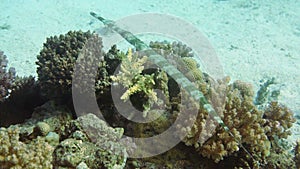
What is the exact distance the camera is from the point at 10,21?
8.95 meters

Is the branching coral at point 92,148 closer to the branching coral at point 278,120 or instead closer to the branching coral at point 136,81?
the branching coral at point 136,81

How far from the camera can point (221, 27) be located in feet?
33.7

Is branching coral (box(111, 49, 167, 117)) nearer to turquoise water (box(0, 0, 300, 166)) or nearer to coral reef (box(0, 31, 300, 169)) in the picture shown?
coral reef (box(0, 31, 300, 169))

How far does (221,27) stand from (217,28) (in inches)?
7.9

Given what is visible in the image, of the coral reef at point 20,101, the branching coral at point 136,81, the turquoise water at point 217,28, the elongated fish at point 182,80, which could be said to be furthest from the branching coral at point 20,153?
the turquoise water at point 217,28

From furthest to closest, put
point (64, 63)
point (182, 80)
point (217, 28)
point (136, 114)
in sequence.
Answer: point (217, 28) < point (182, 80) < point (64, 63) < point (136, 114)

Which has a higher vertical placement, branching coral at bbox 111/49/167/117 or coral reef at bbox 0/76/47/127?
branching coral at bbox 111/49/167/117

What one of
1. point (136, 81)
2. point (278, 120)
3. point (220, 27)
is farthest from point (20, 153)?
point (220, 27)

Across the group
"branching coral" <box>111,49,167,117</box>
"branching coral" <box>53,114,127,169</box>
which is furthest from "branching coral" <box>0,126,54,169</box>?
"branching coral" <box>111,49,167,117</box>

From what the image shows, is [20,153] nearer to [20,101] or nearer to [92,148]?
[92,148]

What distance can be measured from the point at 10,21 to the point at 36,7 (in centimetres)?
137

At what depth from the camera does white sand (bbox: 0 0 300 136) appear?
7.41 meters

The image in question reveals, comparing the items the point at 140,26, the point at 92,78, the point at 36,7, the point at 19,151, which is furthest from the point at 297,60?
the point at 36,7

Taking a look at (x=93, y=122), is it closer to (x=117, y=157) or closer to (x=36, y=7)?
(x=117, y=157)
